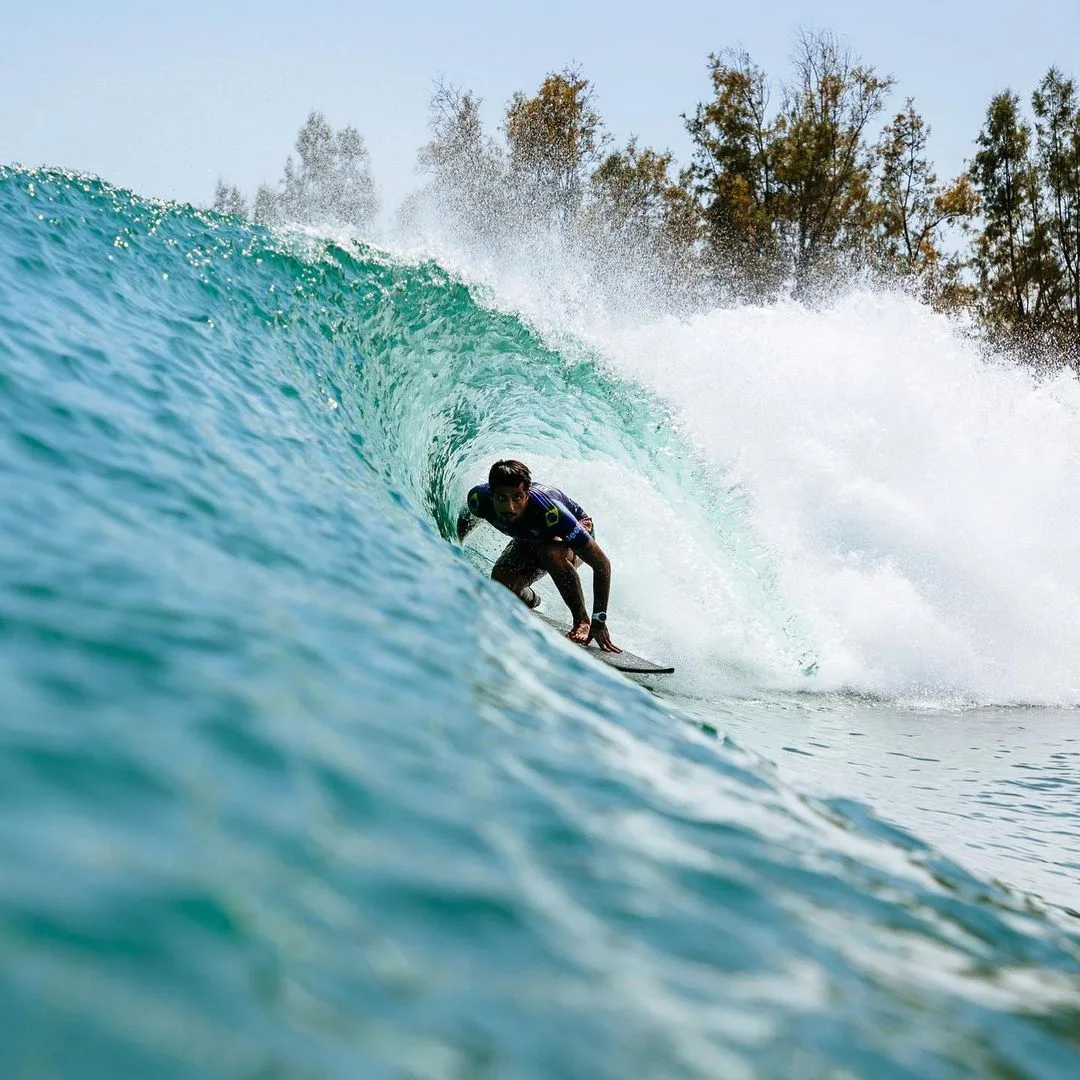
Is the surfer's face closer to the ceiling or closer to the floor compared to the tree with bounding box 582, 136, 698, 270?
closer to the floor

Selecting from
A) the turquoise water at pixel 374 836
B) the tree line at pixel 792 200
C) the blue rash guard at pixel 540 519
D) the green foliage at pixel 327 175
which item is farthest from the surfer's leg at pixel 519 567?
the green foliage at pixel 327 175

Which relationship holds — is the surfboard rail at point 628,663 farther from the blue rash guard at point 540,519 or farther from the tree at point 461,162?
the tree at point 461,162

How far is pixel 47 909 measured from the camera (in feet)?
4.15

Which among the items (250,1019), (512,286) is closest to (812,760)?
(250,1019)

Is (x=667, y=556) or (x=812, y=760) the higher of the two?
(x=667, y=556)

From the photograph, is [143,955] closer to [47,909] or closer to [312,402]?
[47,909]

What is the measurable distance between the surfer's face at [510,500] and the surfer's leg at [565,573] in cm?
35

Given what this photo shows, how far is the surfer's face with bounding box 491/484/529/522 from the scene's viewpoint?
626cm

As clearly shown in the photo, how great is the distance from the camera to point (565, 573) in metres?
6.60

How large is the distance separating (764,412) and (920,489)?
163 centimetres

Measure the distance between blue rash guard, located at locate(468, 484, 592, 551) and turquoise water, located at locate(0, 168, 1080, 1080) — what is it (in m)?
2.48

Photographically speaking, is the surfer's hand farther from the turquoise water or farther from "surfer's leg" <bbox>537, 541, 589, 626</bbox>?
the turquoise water

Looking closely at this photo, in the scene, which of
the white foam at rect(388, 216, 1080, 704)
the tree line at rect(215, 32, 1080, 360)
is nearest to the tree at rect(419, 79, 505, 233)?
the tree line at rect(215, 32, 1080, 360)

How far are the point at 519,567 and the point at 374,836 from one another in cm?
526
